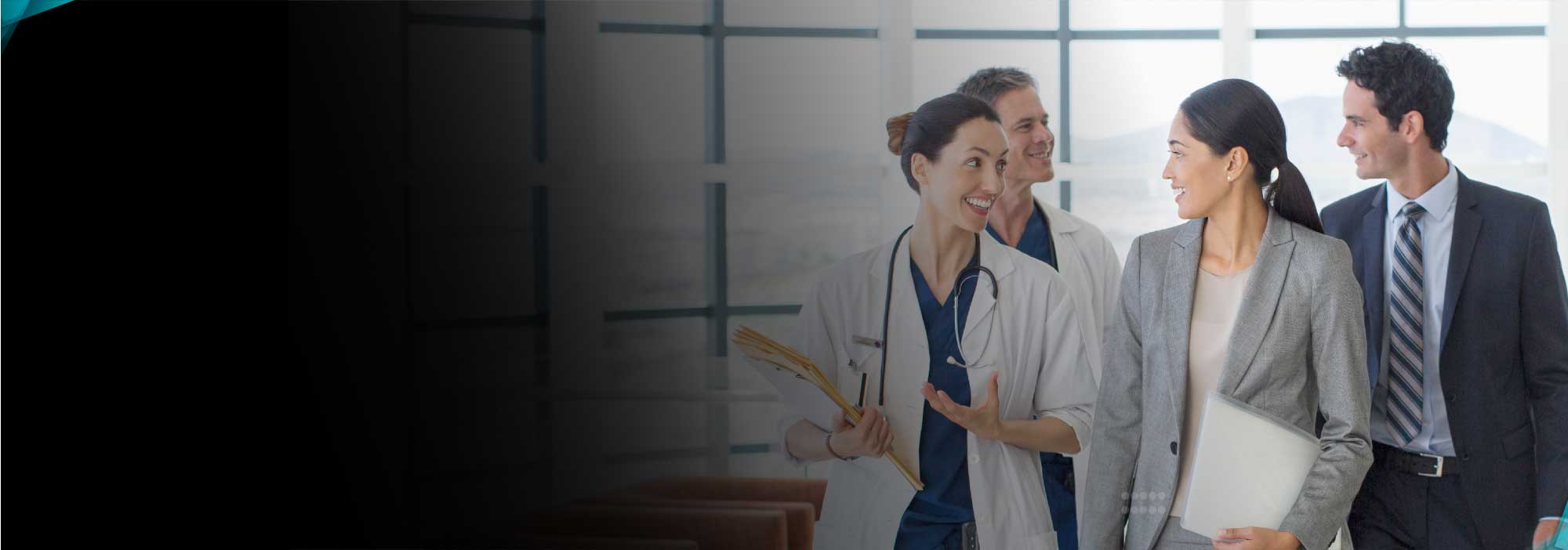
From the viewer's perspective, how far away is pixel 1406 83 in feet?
8.33

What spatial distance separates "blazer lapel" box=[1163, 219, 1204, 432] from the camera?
2379 mm

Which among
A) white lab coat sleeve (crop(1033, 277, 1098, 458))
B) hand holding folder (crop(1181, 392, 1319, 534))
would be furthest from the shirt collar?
white lab coat sleeve (crop(1033, 277, 1098, 458))

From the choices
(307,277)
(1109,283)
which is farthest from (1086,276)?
(307,277)

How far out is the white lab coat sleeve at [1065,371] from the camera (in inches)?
107

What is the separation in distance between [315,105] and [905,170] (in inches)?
73.9

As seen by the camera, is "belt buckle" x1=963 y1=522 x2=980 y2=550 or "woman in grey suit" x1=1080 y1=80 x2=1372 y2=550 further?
"belt buckle" x1=963 y1=522 x2=980 y2=550

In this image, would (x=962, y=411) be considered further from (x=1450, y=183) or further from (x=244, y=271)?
(x=244, y=271)

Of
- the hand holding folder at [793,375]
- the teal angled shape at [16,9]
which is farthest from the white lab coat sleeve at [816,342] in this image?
the teal angled shape at [16,9]

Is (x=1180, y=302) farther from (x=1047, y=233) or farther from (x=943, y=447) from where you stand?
(x=943, y=447)

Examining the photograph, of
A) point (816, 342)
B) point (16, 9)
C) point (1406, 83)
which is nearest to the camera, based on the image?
point (1406, 83)

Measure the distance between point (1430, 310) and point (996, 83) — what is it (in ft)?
3.30

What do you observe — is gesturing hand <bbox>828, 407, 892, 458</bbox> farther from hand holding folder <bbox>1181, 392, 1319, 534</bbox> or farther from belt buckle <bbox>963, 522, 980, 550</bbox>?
hand holding folder <bbox>1181, 392, 1319, 534</bbox>

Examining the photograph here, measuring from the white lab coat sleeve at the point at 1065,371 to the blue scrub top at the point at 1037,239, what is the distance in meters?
0.07

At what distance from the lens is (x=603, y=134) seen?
3.26 metres
